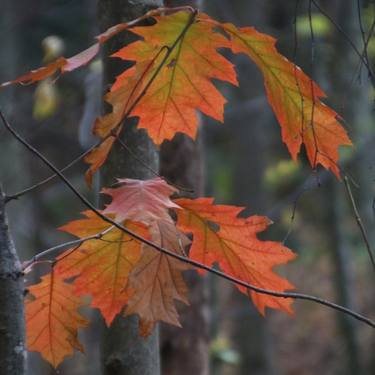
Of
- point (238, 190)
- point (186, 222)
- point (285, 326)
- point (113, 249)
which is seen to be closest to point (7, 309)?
point (113, 249)

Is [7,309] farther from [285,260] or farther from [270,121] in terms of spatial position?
[270,121]

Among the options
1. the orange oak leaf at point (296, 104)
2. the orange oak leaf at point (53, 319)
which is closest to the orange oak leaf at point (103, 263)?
the orange oak leaf at point (53, 319)

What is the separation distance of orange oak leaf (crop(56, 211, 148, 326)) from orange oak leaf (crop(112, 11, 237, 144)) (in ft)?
0.82

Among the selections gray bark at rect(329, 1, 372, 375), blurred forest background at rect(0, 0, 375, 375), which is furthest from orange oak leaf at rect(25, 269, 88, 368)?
gray bark at rect(329, 1, 372, 375)

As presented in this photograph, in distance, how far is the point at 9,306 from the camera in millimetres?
1309

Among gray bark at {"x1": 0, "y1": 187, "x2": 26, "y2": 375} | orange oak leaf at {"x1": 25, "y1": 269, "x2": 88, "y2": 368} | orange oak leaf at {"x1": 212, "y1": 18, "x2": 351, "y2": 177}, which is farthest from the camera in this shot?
orange oak leaf at {"x1": 25, "y1": 269, "x2": 88, "y2": 368}

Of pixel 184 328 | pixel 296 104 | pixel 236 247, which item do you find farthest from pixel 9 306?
pixel 184 328

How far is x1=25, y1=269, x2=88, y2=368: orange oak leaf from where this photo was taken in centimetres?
169

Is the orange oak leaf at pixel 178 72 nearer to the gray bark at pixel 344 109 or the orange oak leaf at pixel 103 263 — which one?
the orange oak leaf at pixel 103 263

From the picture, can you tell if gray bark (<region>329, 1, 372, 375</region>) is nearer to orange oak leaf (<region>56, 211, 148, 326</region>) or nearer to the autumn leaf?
orange oak leaf (<region>56, 211, 148, 326</region>)

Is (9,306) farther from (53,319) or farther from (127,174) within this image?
(127,174)

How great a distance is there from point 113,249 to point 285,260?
42cm

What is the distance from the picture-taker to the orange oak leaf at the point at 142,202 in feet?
4.42

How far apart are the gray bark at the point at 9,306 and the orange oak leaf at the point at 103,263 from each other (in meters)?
0.29
